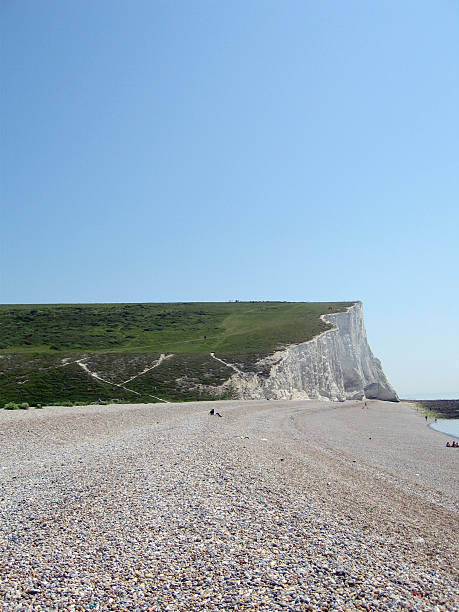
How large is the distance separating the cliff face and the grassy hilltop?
7.10 ft

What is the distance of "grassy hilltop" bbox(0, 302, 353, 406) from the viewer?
4641cm

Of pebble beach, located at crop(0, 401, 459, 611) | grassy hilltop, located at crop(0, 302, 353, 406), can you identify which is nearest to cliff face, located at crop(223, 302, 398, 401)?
grassy hilltop, located at crop(0, 302, 353, 406)

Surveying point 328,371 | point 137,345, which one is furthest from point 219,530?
point 328,371

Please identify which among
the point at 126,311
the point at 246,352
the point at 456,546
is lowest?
the point at 456,546

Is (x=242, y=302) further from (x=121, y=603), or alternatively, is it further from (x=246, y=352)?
(x=121, y=603)

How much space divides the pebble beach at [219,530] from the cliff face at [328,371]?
35.9 meters

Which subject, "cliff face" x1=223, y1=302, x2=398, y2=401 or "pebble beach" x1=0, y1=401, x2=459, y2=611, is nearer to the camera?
"pebble beach" x1=0, y1=401, x2=459, y2=611

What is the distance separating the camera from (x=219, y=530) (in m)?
8.30

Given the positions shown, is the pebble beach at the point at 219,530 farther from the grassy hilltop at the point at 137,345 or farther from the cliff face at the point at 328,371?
the cliff face at the point at 328,371

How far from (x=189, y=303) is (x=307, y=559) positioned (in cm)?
11462

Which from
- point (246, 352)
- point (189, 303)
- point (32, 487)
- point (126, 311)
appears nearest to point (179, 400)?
point (246, 352)

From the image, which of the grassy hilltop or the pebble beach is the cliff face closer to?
the grassy hilltop

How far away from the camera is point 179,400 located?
4522 centimetres

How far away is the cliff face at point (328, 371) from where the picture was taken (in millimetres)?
55006
